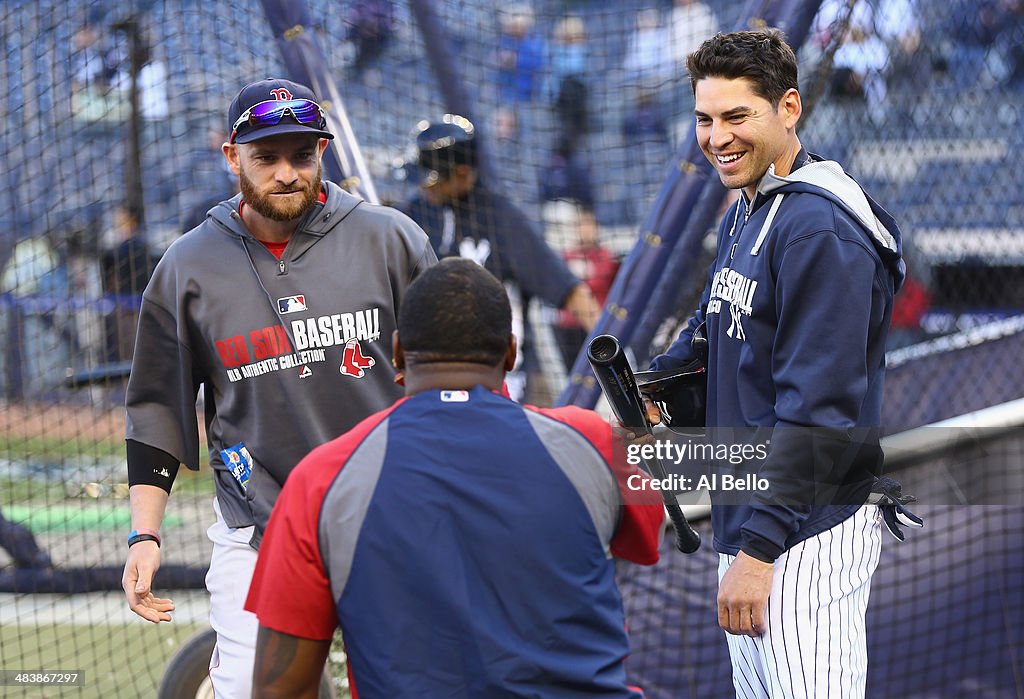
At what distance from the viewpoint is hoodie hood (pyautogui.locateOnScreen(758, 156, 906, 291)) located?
8.21ft

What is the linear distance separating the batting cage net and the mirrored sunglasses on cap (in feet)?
5.66

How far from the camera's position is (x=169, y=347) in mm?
3035

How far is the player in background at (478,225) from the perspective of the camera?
17.3ft

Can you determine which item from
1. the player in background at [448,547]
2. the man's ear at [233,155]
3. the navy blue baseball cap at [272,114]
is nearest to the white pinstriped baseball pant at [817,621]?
the player in background at [448,547]

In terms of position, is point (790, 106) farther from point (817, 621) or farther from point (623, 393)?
point (817, 621)

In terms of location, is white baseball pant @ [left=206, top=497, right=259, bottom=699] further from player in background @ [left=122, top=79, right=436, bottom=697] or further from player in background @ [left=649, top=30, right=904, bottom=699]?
player in background @ [left=649, top=30, right=904, bottom=699]

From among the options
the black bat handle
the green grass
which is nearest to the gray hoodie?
the black bat handle

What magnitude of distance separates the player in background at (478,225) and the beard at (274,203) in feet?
7.44

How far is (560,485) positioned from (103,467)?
21.0ft

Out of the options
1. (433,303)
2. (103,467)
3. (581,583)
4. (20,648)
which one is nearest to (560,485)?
(581,583)

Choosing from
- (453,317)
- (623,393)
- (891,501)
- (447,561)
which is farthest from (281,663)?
(891,501)

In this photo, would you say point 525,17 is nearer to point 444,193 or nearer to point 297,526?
point 444,193

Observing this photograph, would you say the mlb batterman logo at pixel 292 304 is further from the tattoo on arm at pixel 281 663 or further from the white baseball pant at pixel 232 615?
the tattoo on arm at pixel 281 663

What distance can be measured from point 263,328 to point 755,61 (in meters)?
1.28
